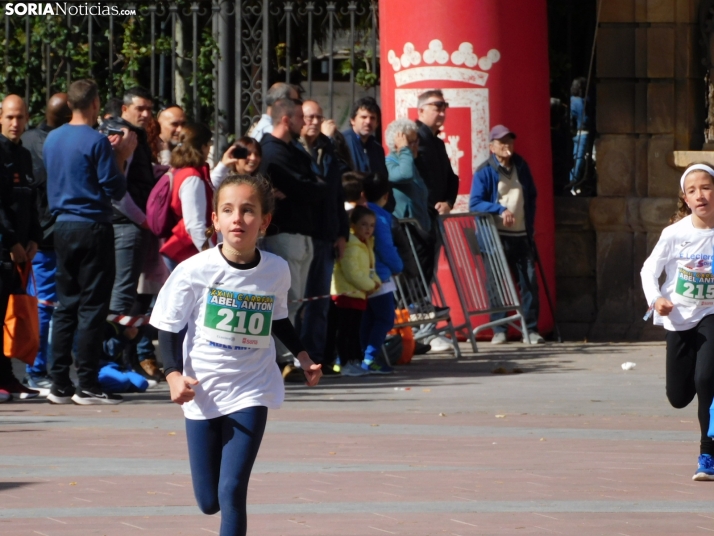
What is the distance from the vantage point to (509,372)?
11477mm

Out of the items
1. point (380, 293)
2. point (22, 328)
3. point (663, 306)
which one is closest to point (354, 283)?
point (380, 293)

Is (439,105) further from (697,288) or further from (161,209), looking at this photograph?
(697,288)

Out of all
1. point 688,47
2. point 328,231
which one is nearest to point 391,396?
point 328,231

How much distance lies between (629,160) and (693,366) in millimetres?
7043

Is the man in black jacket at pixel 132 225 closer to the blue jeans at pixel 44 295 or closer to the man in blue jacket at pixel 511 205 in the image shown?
the blue jeans at pixel 44 295

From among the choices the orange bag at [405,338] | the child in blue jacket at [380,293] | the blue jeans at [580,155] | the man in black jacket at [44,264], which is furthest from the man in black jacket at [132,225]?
the blue jeans at [580,155]

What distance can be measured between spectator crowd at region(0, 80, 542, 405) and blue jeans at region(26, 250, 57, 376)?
11mm

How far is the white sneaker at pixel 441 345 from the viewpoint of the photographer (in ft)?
43.0

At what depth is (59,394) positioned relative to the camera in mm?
9383

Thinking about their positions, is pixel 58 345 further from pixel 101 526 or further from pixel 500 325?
pixel 500 325

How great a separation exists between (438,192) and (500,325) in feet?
5.31

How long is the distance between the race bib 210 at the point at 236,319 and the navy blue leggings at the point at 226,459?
24 centimetres

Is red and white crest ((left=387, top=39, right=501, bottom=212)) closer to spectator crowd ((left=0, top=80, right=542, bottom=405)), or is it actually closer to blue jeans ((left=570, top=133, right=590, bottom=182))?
spectator crowd ((left=0, top=80, right=542, bottom=405))

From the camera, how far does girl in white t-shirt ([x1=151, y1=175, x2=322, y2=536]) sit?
196 inches
